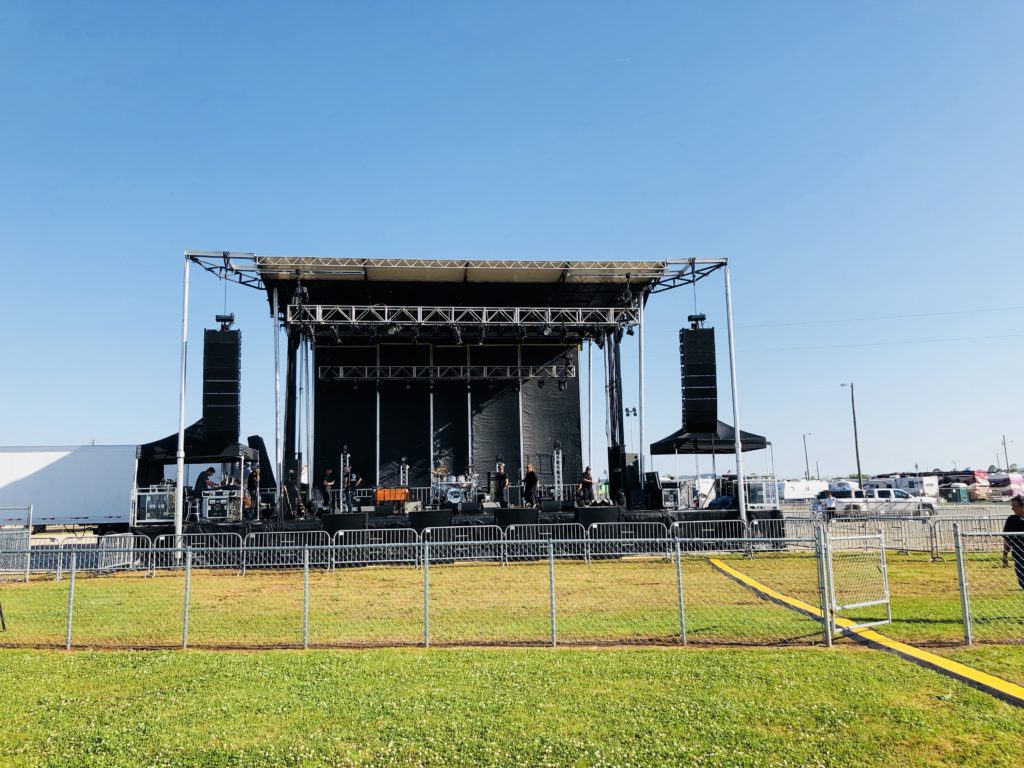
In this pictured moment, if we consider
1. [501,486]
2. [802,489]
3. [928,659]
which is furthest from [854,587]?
[802,489]

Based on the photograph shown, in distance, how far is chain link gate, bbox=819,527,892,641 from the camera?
27.6 feet

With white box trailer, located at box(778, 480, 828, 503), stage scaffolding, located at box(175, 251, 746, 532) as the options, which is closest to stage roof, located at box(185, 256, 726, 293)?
stage scaffolding, located at box(175, 251, 746, 532)

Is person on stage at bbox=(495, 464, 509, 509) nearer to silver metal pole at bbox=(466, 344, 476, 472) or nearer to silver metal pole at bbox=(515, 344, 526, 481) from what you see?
silver metal pole at bbox=(515, 344, 526, 481)

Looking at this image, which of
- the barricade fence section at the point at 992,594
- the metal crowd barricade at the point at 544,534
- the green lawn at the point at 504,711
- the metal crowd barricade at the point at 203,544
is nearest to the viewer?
the green lawn at the point at 504,711

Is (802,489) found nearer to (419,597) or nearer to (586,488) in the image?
(586,488)

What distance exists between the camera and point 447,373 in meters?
27.4

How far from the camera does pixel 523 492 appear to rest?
2331cm

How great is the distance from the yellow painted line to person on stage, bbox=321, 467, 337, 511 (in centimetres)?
1561

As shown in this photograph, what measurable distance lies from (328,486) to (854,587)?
16146 millimetres

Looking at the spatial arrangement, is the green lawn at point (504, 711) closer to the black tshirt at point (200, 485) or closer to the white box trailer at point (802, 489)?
the black tshirt at point (200, 485)

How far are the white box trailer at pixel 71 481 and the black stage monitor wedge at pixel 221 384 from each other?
928 cm

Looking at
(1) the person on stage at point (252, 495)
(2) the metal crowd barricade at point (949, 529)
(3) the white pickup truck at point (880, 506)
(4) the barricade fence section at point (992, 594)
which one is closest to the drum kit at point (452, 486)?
(1) the person on stage at point (252, 495)

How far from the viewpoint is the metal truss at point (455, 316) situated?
2155 cm

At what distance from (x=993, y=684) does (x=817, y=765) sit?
8.81ft
